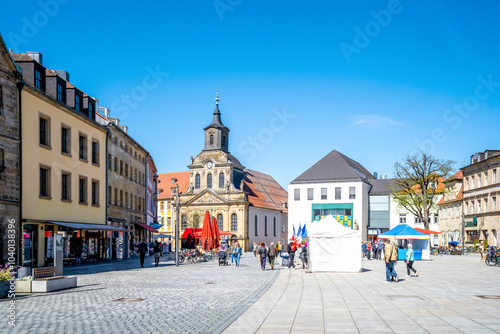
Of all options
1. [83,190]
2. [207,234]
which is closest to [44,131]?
[83,190]

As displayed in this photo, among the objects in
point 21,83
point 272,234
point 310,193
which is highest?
point 21,83

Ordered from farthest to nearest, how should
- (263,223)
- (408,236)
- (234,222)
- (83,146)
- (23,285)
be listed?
(263,223) → (234,222) → (408,236) → (83,146) → (23,285)

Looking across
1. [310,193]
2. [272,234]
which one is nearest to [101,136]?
[310,193]

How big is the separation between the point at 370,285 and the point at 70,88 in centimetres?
2357

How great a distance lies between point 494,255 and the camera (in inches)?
1377

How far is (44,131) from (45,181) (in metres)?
2.79

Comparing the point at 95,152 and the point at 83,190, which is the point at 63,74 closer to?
the point at 95,152

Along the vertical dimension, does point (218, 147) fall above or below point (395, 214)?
above

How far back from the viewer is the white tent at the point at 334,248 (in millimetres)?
28812

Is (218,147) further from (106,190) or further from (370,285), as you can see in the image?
(370,285)

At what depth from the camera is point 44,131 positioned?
1234 inches

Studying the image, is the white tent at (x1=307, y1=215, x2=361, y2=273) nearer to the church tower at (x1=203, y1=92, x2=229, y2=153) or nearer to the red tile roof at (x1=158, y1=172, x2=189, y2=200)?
the church tower at (x1=203, y1=92, x2=229, y2=153)

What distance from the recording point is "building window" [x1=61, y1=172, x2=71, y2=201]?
34.1 m

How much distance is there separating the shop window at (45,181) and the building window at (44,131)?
1400mm
